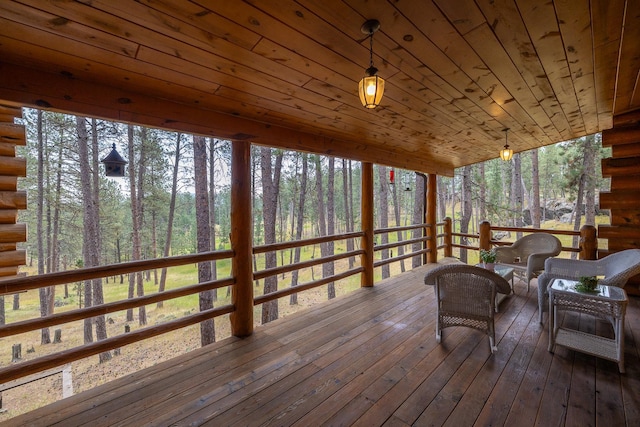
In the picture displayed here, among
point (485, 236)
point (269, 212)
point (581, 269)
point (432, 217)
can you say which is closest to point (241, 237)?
point (581, 269)

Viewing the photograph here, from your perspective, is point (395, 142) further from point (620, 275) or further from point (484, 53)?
point (620, 275)

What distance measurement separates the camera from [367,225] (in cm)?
464

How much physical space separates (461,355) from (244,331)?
7.29 ft

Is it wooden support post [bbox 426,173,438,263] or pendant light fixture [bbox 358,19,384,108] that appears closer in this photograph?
pendant light fixture [bbox 358,19,384,108]

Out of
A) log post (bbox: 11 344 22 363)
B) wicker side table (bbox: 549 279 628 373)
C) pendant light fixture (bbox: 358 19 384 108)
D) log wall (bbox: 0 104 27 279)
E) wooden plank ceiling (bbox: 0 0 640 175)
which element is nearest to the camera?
wooden plank ceiling (bbox: 0 0 640 175)

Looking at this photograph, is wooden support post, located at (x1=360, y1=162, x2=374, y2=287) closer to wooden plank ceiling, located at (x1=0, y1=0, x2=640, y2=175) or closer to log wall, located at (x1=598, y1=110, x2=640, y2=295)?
wooden plank ceiling, located at (x1=0, y1=0, x2=640, y2=175)

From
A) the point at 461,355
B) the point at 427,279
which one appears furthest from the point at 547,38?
the point at 461,355

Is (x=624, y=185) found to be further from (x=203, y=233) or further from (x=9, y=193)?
(x=203, y=233)

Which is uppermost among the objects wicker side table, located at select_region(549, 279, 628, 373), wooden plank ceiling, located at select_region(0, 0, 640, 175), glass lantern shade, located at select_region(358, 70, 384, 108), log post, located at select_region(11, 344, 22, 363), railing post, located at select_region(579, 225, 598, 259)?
wooden plank ceiling, located at select_region(0, 0, 640, 175)

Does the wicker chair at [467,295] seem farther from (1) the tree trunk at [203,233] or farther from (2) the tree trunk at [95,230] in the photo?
(2) the tree trunk at [95,230]

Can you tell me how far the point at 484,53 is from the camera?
215 centimetres

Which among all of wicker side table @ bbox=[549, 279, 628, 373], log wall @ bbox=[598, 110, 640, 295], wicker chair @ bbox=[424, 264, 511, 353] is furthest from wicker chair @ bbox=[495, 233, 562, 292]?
wicker chair @ bbox=[424, 264, 511, 353]

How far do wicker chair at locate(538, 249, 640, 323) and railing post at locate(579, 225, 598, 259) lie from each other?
136cm

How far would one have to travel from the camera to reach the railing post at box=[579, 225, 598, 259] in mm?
4320
